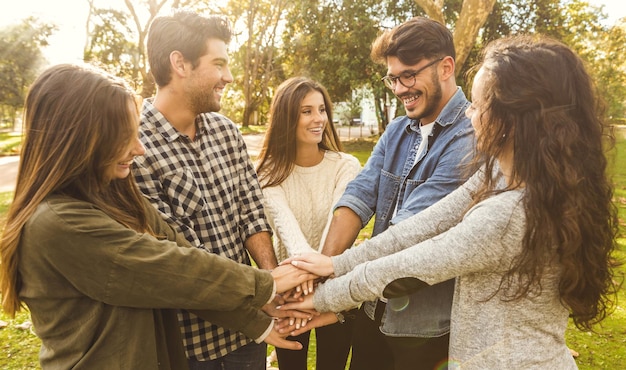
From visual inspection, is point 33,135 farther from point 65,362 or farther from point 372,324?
point 372,324

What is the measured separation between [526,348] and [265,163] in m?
2.12

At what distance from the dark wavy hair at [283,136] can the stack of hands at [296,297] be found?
84 cm

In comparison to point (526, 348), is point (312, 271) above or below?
below

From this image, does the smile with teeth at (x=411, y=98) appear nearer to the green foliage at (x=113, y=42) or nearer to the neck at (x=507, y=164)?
the neck at (x=507, y=164)

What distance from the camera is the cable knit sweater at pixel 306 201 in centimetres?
304

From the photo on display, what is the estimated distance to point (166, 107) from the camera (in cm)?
246

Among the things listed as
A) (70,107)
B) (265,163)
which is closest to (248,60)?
(265,163)

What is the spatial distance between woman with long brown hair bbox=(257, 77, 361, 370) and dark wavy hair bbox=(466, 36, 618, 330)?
152cm

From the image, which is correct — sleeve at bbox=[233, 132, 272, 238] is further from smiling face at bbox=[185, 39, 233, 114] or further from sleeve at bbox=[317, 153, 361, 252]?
sleeve at bbox=[317, 153, 361, 252]

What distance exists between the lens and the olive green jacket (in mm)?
1491

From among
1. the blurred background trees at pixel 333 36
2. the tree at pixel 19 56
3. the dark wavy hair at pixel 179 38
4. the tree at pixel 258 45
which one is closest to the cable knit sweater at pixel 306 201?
the dark wavy hair at pixel 179 38

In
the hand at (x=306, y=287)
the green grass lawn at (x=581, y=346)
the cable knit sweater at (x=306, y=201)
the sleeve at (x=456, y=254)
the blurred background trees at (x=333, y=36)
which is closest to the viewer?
the sleeve at (x=456, y=254)

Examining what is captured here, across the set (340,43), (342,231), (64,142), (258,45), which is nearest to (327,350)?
(342,231)

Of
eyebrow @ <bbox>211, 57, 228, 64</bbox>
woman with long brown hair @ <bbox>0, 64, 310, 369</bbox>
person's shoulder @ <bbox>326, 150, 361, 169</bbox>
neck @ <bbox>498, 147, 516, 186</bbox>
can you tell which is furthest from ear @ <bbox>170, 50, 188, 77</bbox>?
neck @ <bbox>498, 147, 516, 186</bbox>
